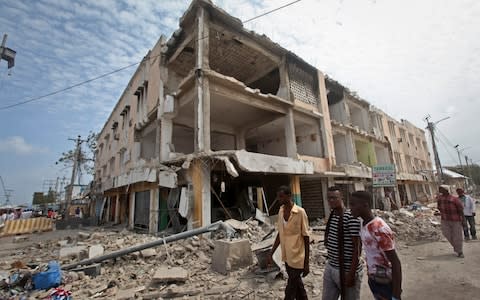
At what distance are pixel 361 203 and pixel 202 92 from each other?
25.5 ft

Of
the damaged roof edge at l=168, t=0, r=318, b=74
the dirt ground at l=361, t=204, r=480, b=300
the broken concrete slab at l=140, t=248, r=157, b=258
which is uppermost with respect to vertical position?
the damaged roof edge at l=168, t=0, r=318, b=74

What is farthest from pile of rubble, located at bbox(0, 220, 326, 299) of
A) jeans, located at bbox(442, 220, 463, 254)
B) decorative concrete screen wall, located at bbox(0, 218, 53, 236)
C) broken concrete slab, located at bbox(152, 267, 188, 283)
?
decorative concrete screen wall, located at bbox(0, 218, 53, 236)

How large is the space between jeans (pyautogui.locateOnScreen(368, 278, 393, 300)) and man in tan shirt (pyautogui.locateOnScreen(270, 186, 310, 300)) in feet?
2.77

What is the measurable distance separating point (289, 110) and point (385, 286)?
1089 cm

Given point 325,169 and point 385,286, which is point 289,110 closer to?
point 325,169

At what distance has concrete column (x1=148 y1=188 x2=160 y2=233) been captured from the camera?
1083 centimetres

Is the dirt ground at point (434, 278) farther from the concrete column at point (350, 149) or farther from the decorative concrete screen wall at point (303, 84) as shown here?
the concrete column at point (350, 149)

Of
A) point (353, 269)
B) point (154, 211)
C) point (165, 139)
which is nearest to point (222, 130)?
point (165, 139)

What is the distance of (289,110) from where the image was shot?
1230 cm

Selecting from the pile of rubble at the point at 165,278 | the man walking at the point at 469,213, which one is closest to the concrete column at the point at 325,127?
the man walking at the point at 469,213

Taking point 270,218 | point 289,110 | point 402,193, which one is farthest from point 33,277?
point 402,193

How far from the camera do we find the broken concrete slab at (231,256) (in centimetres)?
506

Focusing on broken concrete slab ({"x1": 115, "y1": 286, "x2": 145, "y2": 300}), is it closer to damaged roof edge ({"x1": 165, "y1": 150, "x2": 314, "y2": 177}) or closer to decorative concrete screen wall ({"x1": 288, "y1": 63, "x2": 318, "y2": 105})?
damaged roof edge ({"x1": 165, "y1": 150, "x2": 314, "y2": 177})

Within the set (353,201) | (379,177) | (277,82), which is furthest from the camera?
(277,82)
